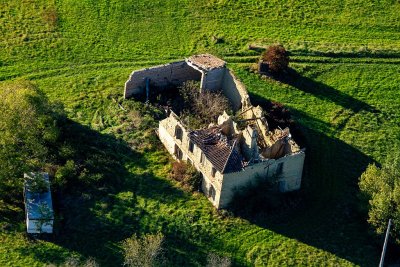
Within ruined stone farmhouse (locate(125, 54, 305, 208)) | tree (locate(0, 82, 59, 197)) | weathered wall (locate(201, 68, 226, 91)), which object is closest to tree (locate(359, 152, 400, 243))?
ruined stone farmhouse (locate(125, 54, 305, 208))

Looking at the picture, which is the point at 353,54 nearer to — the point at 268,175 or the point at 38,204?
the point at 268,175

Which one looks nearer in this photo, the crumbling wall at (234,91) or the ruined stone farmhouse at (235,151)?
the ruined stone farmhouse at (235,151)

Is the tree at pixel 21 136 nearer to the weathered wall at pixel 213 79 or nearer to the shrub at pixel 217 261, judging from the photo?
the weathered wall at pixel 213 79

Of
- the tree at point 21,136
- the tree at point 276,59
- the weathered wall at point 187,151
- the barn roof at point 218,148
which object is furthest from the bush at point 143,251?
the tree at point 276,59

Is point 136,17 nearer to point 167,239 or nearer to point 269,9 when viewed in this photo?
point 269,9

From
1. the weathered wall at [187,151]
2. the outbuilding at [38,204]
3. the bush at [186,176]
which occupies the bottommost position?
the outbuilding at [38,204]

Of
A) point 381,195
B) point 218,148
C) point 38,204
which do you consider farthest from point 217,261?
point 38,204

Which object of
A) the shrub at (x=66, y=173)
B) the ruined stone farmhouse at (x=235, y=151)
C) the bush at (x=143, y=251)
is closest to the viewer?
the bush at (x=143, y=251)

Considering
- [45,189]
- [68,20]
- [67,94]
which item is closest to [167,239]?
[45,189]

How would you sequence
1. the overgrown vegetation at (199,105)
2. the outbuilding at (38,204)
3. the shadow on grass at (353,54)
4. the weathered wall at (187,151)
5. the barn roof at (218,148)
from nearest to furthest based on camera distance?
the outbuilding at (38,204)
the barn roof at (218,148)
the weathered wall at (187,151)
the overgrown vegetation at (199,105)
the shadow on grass at (353,54)
